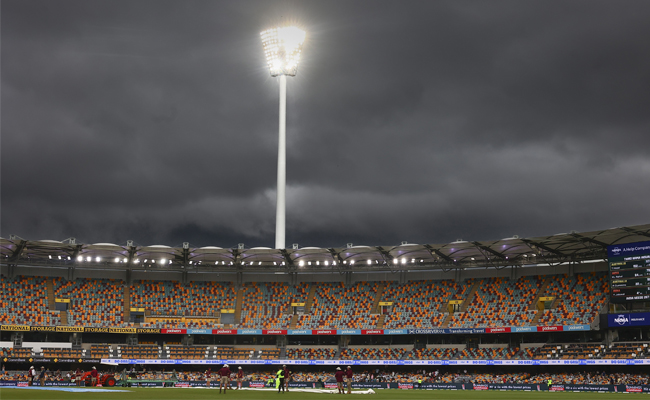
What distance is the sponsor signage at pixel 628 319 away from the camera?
55244mm

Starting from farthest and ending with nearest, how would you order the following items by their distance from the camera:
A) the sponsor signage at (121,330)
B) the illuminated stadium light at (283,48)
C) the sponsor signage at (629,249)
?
the illuminated stadium light at (283,48) → the sponsor signage at (121,330) → the sponsor signage at (629,249)

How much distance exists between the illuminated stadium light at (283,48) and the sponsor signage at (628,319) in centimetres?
4934

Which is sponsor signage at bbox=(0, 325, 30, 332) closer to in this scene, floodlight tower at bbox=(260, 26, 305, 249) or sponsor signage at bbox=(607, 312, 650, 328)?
floodlight tower at bbox=(260, 26, 305, 249)

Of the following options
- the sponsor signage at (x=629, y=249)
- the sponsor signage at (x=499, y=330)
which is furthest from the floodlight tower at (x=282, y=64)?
the sponsor signage at (x=629, y=249)

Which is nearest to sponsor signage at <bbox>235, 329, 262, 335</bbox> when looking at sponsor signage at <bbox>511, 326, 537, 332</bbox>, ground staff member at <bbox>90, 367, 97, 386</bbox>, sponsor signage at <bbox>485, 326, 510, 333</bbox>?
sponsor signage at <bbox>485, 326, 510, 333</bbox>

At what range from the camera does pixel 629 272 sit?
56.0 m

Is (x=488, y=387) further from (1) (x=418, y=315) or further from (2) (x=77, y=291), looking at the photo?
(2) (x=77, y=291)

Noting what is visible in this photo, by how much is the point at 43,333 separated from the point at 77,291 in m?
6.82

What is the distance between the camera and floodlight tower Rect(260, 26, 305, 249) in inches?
3098

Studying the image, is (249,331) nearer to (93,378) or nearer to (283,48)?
(93,378)

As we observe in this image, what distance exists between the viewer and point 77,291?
252ft

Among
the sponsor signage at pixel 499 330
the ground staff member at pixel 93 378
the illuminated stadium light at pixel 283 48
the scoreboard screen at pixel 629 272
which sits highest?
the illuminated stadium light at pixel 283 48

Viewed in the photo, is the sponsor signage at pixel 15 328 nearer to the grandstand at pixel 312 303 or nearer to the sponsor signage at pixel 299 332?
the grandstand at pixel 312 303

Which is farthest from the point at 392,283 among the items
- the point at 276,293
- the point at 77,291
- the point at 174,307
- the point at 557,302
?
the point at 77,291
